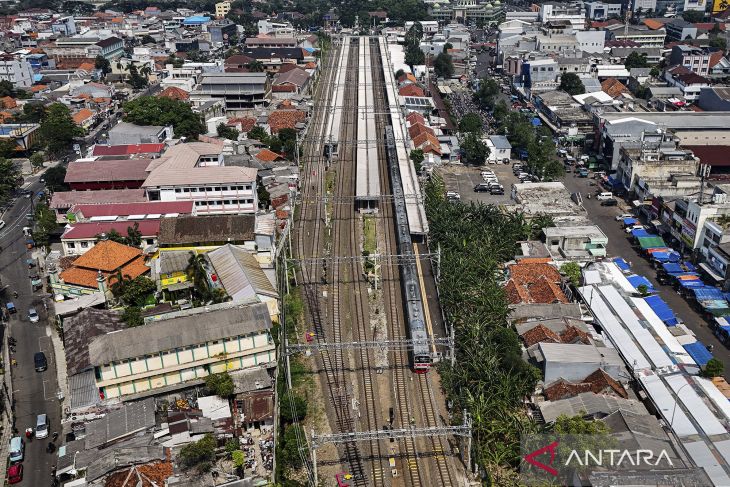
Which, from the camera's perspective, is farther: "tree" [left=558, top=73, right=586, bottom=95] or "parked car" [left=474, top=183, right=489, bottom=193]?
"tree" [left=558, top=73, right=586, bottom=95]

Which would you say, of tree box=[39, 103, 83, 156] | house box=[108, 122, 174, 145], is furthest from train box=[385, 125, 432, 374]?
tree box=[39, 103, 83, 156]

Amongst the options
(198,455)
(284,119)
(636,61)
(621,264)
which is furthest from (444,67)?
(198,455)

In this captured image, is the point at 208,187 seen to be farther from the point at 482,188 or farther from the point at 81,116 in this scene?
the point at 81,116

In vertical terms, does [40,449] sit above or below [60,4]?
below

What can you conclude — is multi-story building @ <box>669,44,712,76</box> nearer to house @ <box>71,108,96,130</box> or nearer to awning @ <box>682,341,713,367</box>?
awning @ <box>682,341,713,367</box>

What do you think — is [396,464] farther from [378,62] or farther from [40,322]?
[378,62]

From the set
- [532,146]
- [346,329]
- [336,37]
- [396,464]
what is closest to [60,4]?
[336,37]
